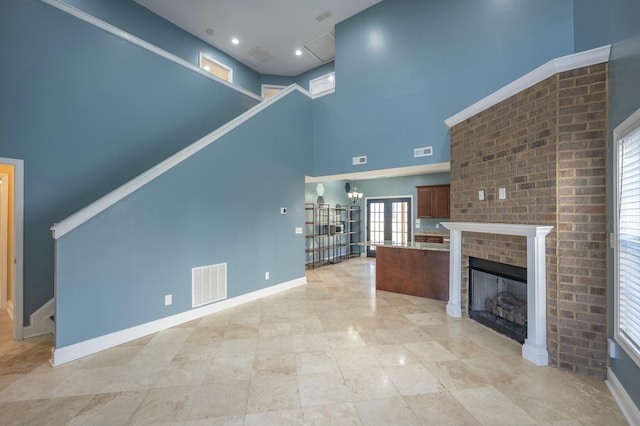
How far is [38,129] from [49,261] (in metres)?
1.68

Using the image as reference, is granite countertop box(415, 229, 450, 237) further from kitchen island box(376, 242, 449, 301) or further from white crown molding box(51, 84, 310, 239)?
white crown molding box(51, 84, 310, 239)

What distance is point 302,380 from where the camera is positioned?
88.7 inches

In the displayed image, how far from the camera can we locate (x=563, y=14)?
3463 mm

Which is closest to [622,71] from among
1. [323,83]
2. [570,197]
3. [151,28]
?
[570,197]

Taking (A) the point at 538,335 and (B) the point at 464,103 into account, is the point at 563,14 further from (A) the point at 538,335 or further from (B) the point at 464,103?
(A) the point at 538,335

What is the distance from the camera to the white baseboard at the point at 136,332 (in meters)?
2.59

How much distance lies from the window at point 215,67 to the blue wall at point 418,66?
10.7 ft

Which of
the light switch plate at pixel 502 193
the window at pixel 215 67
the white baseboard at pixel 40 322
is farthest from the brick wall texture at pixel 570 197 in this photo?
the window at pixel 215 67

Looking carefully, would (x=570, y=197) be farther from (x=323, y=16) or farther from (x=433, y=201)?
(x=323, y=16)

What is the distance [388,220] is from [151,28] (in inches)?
314

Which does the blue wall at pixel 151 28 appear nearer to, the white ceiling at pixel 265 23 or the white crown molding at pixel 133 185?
the white ceiling at pixel 265 23

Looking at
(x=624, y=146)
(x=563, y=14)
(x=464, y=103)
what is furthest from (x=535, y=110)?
(x=563, y=14)

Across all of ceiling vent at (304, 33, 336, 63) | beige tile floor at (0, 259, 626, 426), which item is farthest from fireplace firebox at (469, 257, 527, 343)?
ceiling vent at (304, 33, 336, 63)

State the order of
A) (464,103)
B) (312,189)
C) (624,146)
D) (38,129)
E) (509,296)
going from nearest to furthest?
1. (624,146)
2. (38,129)
3. (509,296)
4. (464,103)
5. (312,189)
